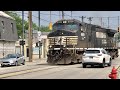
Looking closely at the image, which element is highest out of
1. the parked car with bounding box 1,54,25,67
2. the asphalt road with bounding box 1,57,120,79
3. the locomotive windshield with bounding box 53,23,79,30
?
the locomotive windshield with bounding box 53,23,79,30

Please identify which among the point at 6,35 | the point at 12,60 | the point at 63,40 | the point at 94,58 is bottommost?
the point at 12,60

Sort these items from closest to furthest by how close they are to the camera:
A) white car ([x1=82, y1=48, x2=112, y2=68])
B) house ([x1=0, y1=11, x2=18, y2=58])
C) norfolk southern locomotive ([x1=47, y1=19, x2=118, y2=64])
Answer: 1. white car ([x1=82, y1=48, x2=112, y2=68])
2. norfolk southern locomotive ([x1=47, y1=19, x2=118, y2=64])
3. house ([x1=0, y1=11, x2=18, y2=58])

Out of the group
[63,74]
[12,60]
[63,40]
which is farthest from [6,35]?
[63,74]

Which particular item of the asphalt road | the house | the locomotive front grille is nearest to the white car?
the asphalt road

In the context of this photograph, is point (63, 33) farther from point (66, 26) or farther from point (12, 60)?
point (12, 60)

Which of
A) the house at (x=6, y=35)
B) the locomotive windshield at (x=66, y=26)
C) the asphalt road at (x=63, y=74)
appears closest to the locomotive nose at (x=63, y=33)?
the locomotive windshield at (x=66, y=26)

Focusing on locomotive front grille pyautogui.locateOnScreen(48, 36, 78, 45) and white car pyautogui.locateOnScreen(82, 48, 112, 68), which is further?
locomotive front grille pyautogui.locateOnScreen(48, 36, 78, 45)

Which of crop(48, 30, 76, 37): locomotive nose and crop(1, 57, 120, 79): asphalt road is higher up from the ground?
crop(48, 30, 76, 37): locomotive nose

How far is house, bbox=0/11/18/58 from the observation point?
5419 centimetres

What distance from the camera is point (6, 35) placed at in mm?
55875

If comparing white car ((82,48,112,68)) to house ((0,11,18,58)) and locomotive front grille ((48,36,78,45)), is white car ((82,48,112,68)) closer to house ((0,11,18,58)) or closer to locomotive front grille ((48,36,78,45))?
locomotive front grille ((48,36,78,45))

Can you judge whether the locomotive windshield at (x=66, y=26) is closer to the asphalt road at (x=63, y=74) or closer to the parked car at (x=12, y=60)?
the parked car at (x=12, y=60)

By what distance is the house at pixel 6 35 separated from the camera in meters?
54.2
